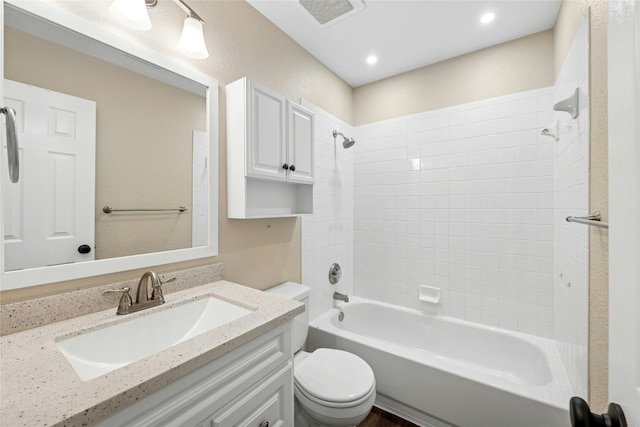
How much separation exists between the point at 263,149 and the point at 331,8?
3.40ft

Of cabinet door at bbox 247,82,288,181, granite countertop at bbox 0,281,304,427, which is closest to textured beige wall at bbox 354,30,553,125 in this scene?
cabinet door at bbox 247,82,288,181

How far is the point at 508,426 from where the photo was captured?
1.41 meters

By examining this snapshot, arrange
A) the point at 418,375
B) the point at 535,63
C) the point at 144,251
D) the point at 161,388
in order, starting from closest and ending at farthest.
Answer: the point at 161,388 < the point at 144,251 < the point at 418,375 < the point at 535,63

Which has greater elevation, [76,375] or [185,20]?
[185,20]

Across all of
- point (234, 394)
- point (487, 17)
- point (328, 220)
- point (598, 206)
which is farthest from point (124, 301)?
point (487, 17)

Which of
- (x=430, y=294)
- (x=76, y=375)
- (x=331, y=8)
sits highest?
(x=331, y=8)

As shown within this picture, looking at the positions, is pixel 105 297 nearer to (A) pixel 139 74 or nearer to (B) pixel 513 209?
(A) pixel 139 74

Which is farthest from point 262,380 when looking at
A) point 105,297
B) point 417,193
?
point 417,193

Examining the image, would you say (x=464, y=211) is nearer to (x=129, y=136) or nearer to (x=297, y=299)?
(x=297, y=299)

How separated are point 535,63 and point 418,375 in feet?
7.57

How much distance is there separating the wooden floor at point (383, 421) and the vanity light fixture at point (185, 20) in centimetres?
233

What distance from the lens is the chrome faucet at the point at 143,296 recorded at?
102 centimetres

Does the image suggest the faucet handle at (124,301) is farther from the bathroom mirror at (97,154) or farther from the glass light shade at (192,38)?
the glass light shade at (192,38)

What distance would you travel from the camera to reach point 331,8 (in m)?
1.70
